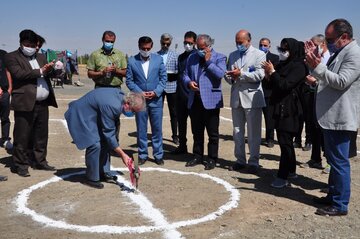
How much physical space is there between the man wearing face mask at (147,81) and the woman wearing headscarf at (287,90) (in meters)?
2.23

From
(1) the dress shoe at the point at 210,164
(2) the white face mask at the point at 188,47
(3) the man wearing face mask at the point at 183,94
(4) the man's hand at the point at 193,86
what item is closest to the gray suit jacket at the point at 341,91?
(4) the man's hand at the point at 193,86

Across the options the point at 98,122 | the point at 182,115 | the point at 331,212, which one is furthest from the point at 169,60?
the point at 331,212

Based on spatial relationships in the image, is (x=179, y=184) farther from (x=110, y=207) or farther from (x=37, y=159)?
(x=37, y=159)

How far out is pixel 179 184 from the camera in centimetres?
654

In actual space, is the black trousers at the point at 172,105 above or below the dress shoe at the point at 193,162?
above

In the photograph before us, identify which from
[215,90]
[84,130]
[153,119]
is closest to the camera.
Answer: [84,130]

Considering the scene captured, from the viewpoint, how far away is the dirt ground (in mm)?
4738

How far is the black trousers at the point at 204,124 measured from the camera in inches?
287

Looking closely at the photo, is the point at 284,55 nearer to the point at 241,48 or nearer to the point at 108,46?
the point at 241,48

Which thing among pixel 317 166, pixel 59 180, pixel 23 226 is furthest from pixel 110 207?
pixel 317 166

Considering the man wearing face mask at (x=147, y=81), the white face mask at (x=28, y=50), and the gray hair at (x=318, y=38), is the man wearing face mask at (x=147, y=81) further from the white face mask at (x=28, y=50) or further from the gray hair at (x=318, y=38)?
the gray hair at (x=318, y=38)

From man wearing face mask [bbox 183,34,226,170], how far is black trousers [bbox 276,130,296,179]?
4.67 feet

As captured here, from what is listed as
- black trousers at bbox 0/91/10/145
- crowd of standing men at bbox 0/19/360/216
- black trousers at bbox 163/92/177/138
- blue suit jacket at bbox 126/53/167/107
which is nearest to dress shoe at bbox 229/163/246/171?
crowd of standing men at bbox 0/19/360/216

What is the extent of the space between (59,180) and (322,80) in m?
4.22
